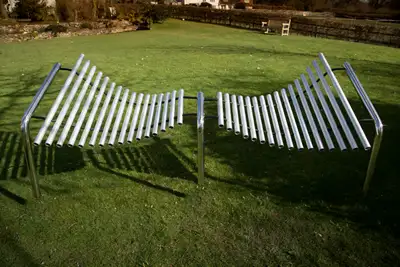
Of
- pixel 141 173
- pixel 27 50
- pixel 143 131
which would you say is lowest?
pixel 27 50

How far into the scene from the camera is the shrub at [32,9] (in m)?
20.2

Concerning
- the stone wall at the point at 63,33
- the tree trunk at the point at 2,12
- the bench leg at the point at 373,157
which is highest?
the bench leg at the point at 373,157

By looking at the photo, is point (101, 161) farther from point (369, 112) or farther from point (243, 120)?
point (369, 112)

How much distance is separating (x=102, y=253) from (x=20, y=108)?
14.7 ft

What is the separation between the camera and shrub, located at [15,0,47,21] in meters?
20.2

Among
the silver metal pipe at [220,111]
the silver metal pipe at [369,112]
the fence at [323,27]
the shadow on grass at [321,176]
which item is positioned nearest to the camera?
the silver metal pipe at [369,112]

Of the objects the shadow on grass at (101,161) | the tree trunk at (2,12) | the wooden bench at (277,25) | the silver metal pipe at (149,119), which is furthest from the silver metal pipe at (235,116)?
the tree trunk at (2,12)

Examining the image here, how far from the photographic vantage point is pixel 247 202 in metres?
3.42

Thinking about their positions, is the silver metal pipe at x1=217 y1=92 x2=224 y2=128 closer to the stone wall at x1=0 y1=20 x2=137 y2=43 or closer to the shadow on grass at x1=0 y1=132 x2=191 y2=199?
the shadow on grass at x1=0 y1=132 x2=191 y2=199

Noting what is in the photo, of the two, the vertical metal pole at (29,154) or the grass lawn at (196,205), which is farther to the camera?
the vertical metal pole at (29,154)

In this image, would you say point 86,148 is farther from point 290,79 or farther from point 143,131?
point 290,79

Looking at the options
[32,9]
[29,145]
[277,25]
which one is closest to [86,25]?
[32,9]

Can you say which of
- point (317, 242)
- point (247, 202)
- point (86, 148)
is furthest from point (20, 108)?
point (317, 242)

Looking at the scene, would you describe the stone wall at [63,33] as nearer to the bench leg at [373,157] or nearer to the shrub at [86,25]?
the shrub at [86,25]
